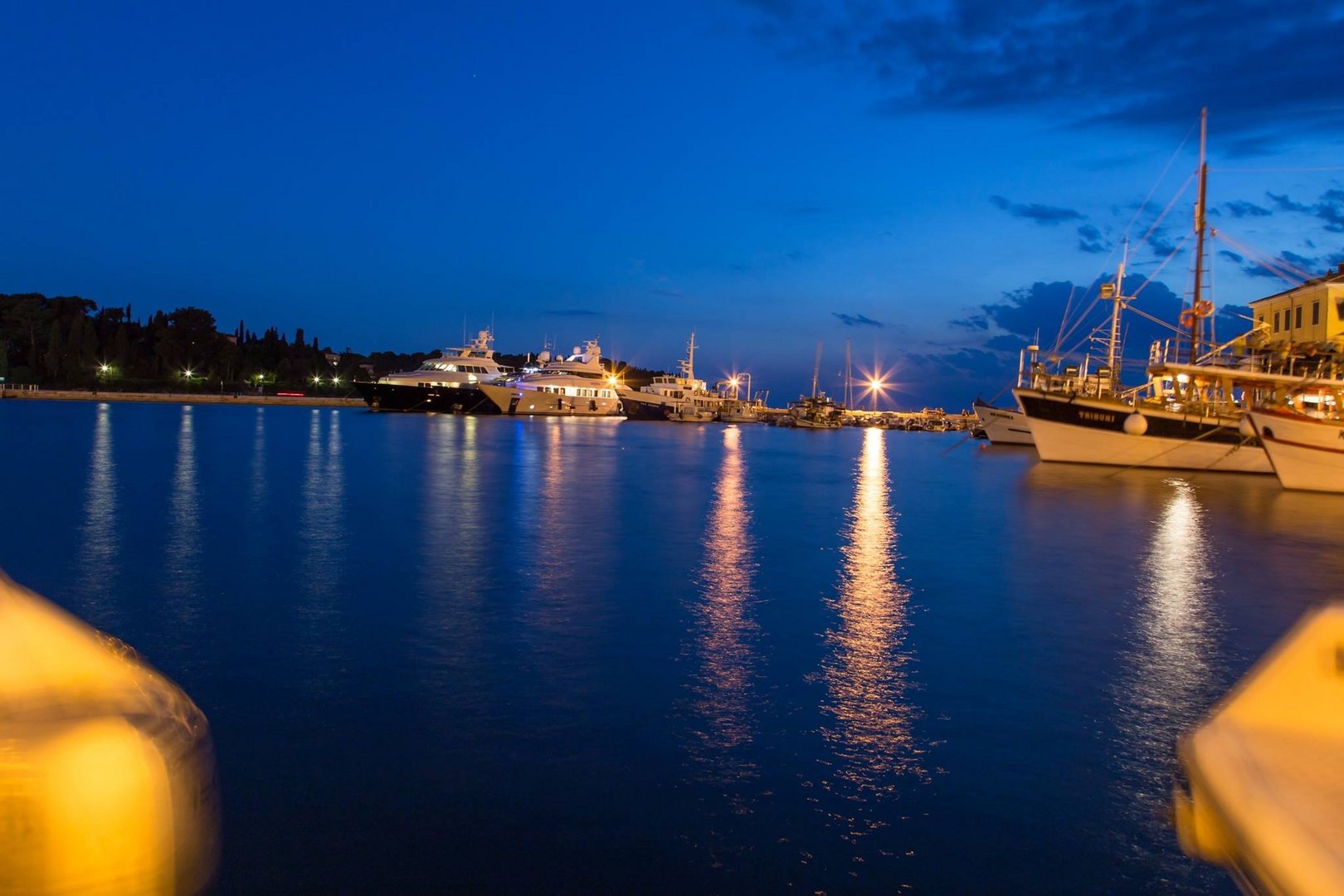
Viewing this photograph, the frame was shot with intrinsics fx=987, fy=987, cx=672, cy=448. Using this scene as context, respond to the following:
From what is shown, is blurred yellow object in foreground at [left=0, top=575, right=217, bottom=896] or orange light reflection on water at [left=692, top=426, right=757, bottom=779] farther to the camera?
orange light reflection on water at [left=692, top=426, right=757, bottom=779]

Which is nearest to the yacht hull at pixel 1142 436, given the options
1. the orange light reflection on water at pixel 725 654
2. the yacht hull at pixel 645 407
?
the orange light reflection on water at pixel 725 654

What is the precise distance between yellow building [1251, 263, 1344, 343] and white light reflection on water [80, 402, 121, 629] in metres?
45.3

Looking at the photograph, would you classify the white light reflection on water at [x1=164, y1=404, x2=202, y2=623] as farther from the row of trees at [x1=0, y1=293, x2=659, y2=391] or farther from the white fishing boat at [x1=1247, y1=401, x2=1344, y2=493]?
the row of trees at [x1=0, y1=293, x2=659, y2=391]

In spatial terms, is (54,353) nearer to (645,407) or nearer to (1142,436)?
(645,407)

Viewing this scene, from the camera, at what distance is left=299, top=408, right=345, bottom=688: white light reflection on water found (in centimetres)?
1098

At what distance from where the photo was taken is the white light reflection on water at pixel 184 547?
12380mm

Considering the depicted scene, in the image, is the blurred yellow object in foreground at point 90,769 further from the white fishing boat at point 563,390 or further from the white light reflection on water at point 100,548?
the white fishing boat at point 563,390

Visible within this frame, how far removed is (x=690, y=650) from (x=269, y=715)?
14.4ft

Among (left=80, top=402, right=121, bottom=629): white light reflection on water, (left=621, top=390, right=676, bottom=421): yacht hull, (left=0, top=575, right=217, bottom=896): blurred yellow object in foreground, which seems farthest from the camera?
(left=621, top=390, right=676, bottom=421): yacht hull

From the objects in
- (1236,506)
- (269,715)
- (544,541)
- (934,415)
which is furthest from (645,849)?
(934,415)

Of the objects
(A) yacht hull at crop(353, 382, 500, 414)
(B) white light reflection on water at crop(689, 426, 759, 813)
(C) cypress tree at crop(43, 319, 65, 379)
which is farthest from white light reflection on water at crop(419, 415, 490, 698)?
(C) cypress tree at crop(43, 319, 65, 379)

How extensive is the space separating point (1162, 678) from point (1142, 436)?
1512 inches

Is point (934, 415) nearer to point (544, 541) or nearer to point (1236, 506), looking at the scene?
point (1236, 506)

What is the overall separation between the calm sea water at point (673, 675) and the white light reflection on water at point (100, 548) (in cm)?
9
